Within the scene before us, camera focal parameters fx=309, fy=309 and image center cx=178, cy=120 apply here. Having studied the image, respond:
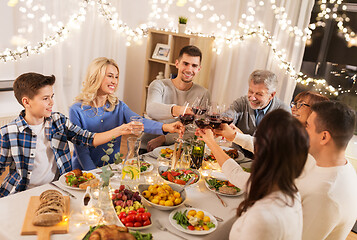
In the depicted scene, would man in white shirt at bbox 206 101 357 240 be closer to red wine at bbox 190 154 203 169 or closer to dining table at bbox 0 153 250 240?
dining table at bbox 0 153 250 240

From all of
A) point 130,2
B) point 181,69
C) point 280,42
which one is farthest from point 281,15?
point 130,2

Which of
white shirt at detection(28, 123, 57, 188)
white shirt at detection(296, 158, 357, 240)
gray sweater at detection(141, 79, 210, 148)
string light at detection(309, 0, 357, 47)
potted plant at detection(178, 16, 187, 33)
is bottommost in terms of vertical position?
white shirt at detection(28, 123, 57, 188)

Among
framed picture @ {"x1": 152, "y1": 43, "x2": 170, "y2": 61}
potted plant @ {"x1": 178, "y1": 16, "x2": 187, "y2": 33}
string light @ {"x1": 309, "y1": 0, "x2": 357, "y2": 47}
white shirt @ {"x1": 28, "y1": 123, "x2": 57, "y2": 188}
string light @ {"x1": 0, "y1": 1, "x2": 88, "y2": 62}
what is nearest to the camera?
white shirt @ {"x1": 28, "y1": 123, "x2": 57, "y2": 188}

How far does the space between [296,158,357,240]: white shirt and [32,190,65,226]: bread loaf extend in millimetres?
1058

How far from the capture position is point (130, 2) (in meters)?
4.66

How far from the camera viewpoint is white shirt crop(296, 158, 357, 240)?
1365mm

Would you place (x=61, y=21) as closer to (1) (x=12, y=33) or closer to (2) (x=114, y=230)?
(1) (x=12, y=33)

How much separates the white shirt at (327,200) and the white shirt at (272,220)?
10.7 inches

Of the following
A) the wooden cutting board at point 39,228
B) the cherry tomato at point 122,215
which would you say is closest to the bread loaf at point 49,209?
the wooden cutting board at point 39,228

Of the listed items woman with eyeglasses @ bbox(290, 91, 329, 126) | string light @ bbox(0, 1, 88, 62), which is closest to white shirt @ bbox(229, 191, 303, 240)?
woman with eyeglasses @ bbox(290, 91, 329, 126)

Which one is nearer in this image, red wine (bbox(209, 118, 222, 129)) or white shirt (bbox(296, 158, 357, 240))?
white shirt (bbox(296, 158, 357, 240))

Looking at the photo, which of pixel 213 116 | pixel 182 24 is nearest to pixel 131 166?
pixel 213 116

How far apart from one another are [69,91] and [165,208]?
10.4 feet

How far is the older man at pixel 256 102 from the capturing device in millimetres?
2668
